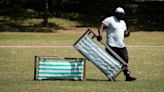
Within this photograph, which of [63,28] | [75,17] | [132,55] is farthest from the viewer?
[75,17]

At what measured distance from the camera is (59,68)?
14414 mm

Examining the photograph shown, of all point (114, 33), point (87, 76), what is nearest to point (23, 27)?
point (87, 76)

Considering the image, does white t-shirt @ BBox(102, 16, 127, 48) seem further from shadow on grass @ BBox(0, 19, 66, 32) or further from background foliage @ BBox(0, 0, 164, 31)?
background foliage @ BBox(0, 0, 164, 31)

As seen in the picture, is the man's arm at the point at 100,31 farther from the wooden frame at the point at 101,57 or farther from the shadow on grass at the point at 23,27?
the shadow on grass at the point at 23,27

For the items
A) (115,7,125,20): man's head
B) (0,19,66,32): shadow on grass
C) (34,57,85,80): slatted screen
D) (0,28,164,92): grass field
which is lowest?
(0,28,164,92): grass field

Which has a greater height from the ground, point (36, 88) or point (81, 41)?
point (81, 41)

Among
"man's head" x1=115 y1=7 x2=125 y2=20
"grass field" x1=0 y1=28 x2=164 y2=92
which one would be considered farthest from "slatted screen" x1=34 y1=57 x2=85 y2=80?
"man's head" x1=115 y1=7 x2=125 y2=20

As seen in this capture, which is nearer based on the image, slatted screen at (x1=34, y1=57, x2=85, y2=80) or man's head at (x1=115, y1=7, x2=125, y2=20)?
slatted screen at (x1=34, y1=57, x2=85, y2=80)

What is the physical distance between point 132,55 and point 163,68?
234 inches

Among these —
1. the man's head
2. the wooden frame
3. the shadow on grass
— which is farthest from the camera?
the shadow on grass

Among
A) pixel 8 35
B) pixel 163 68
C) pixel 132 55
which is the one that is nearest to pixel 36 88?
pixel 163 68

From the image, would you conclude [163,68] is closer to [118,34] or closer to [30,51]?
[118,34]

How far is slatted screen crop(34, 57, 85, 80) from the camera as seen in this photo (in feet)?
47.1

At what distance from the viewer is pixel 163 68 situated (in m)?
18.5
